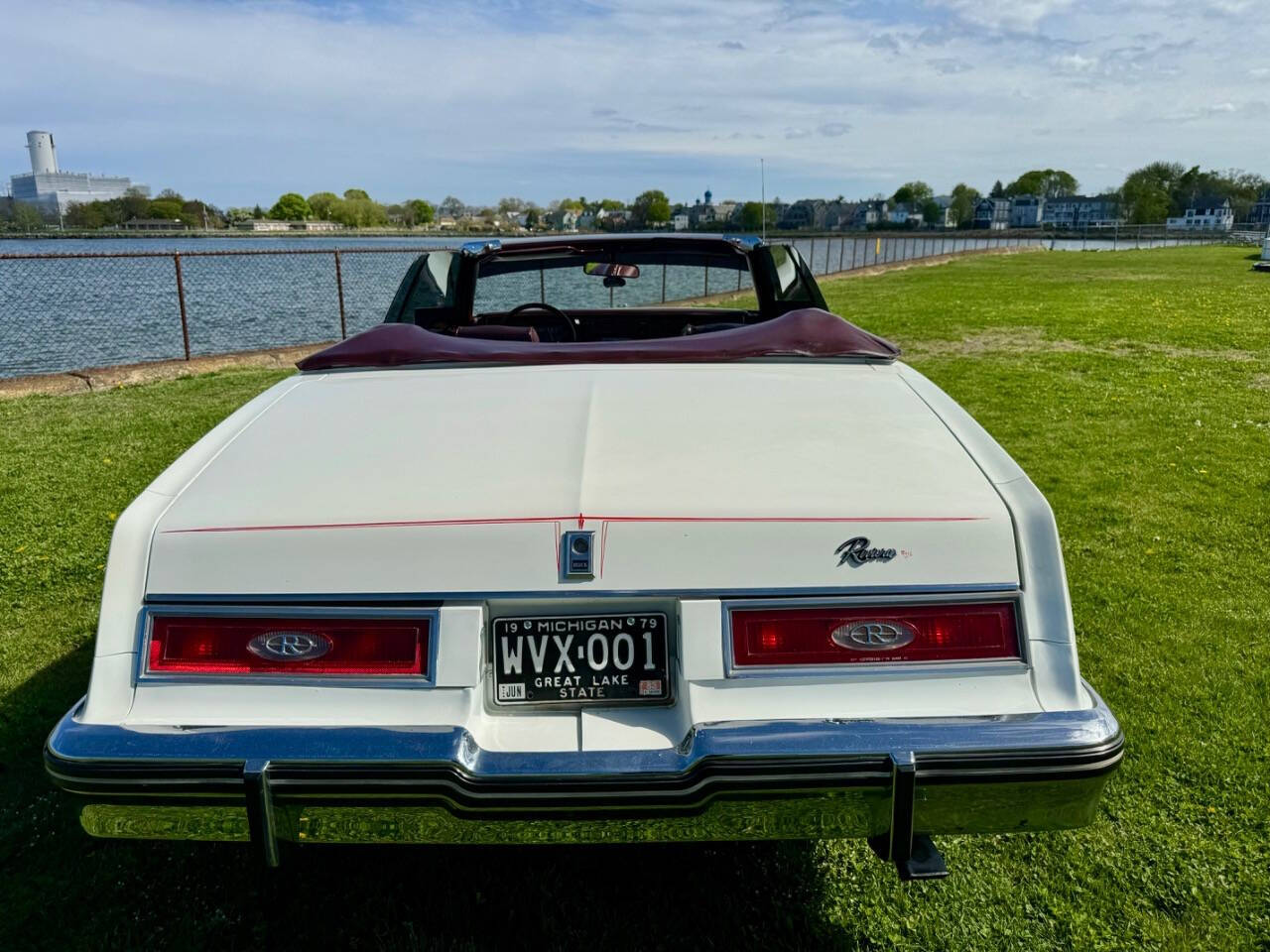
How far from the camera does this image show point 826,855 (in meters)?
2.81

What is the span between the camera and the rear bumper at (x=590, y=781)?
1914mm

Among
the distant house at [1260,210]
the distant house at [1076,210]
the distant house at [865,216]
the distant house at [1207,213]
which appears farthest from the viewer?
the distant house at [1076,210]

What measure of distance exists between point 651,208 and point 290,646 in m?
11.0

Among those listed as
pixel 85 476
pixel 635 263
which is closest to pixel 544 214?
pixel 85 476

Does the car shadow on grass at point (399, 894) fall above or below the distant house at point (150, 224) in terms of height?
below

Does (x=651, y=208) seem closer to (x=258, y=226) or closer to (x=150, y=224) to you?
(x=150, y=224)

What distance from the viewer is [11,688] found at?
3699 millimetres

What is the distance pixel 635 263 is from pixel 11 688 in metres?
3.10

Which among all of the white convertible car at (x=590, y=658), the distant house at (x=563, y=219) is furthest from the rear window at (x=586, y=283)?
Result: the white convertible car at (x=590, y=658)

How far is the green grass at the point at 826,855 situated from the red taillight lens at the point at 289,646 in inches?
21.7

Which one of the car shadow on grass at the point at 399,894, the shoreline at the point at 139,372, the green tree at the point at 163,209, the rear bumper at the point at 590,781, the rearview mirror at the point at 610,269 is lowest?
the car shadow on grass at the point at 399,894

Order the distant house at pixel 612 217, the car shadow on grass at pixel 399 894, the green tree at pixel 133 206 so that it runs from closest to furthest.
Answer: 1. the car shadow on grass at pixel 399 894
2. the distant house at pixel 612 217
3. the green tree at pixel 133 206

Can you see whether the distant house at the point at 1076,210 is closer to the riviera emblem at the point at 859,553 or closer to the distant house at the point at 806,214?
the distant house at the point at 806,214

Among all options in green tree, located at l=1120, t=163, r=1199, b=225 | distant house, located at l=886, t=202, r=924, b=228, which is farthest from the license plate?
green tree, located at l=1120, t=163, r=1199, b=225
